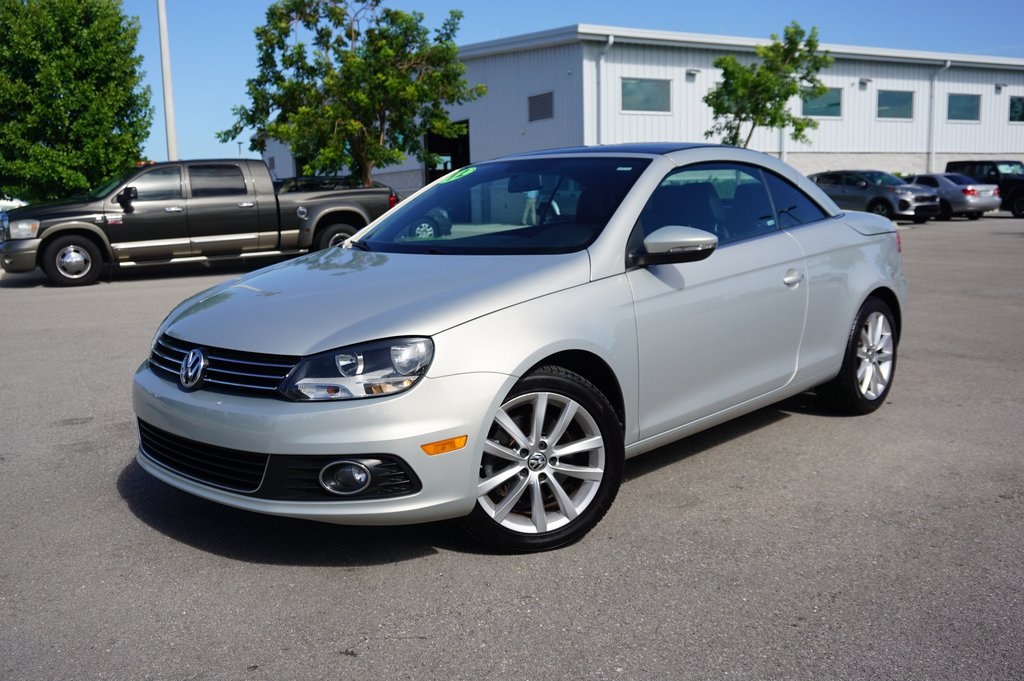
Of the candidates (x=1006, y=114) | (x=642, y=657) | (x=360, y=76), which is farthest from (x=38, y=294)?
(x=1006, y=114)

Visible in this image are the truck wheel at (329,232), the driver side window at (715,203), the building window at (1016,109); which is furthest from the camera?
the building window at (1016,109)

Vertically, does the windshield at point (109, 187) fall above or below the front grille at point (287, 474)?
above

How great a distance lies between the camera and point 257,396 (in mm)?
3541

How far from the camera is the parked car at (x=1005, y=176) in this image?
99.7ft

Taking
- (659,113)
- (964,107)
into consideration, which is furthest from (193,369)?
(964,107)

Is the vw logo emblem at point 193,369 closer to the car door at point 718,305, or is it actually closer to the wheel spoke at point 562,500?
the wheel spoke at point 562,500

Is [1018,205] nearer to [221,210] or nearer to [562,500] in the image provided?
[221,210]

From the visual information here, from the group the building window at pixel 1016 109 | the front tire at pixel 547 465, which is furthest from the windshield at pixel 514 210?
the building window at pixel 1016 109

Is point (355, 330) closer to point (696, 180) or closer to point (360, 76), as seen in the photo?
point (696, 180)

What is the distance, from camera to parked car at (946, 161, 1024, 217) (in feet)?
99.7

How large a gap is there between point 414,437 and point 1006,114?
45.0 metres

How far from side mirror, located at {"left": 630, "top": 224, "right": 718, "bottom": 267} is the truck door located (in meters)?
12.0

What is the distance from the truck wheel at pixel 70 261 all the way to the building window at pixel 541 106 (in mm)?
18578

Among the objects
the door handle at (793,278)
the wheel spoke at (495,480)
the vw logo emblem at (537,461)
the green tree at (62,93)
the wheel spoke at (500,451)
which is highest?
the green tree at (62,93)
